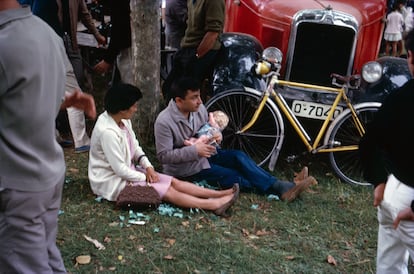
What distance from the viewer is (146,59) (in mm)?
4996

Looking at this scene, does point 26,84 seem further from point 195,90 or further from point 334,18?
point 334,18

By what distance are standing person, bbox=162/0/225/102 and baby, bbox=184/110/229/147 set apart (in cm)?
67

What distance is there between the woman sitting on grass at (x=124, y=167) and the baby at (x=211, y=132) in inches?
15.0

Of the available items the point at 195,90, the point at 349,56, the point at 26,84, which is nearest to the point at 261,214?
the point at 195,90

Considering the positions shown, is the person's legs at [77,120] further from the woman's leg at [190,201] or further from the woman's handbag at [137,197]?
the woman's leg at [190,201]

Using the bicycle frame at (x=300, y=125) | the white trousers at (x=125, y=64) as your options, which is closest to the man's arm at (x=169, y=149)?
the bicycle frame at (x=300, y=125)

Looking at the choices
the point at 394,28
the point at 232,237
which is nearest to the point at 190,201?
the point at 232,237

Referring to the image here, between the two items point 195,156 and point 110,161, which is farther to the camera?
point 195,156

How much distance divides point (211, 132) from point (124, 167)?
0.86m

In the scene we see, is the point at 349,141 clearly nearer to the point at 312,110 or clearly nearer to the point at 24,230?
the point at 312,110

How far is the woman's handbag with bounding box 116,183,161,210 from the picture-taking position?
3785mm

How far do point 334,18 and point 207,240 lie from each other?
2.86 m

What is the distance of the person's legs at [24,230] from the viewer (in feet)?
6.72

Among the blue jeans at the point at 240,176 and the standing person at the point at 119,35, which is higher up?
the standing person at the point at 119,35
